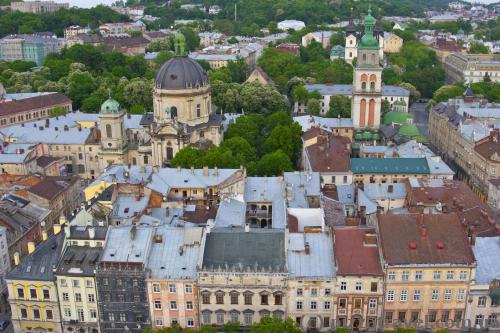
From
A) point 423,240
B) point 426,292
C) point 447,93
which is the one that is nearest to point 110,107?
point 423,240

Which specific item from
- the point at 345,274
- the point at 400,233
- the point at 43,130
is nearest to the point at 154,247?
the point at 345,274

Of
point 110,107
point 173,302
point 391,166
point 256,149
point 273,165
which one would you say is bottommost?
point 173,302

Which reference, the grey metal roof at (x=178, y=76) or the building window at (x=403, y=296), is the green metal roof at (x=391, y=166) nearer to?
the grey metal roof at (x=178, y=76)

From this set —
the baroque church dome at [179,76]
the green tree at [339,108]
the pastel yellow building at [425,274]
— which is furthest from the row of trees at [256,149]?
the pastel yellow building at [425,274]

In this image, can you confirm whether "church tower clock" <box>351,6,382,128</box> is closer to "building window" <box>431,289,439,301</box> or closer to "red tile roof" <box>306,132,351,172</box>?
"red tile roof" <box>306,132,351,172</box>

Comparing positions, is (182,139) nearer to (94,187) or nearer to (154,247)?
(94,187)

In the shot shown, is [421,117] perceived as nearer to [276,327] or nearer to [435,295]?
[435,295]
